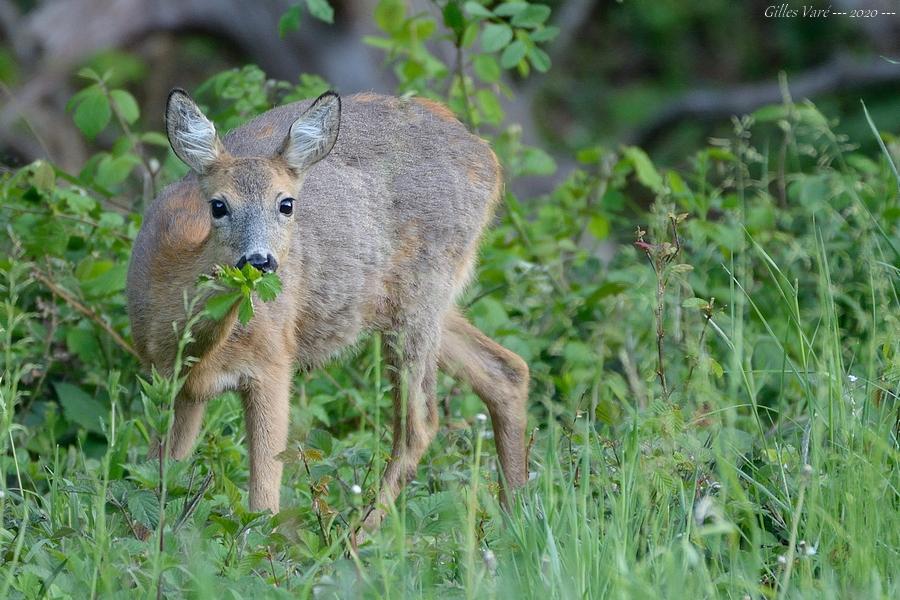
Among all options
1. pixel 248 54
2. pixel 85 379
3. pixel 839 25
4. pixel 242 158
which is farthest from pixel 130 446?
pixel 839 25

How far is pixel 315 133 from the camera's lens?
5645mm

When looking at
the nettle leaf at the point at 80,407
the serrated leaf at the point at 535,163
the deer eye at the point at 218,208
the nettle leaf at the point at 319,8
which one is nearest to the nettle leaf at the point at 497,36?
the nettle leaf at the point at 319,8

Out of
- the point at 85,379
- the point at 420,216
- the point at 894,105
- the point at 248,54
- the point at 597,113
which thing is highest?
the point at 420,216

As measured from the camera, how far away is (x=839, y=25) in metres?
15.8

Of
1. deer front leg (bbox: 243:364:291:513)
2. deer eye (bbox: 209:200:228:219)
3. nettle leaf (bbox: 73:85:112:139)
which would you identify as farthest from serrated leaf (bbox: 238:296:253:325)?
nettle leaf (bbox: 73:85:112:139)

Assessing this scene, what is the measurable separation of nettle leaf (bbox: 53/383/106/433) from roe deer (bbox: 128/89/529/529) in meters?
0.93

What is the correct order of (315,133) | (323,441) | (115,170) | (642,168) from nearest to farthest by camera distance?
(323,441)
(315,133)
(115,170)
(642,168)

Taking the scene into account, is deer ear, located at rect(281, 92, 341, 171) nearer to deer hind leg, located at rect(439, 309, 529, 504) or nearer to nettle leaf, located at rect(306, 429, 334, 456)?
nettle leaf, located at rect(306, 429, 334, 456)

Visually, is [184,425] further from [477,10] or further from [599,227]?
[599,227]

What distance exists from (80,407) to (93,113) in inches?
52.6

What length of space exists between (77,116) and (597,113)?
11.3 meters

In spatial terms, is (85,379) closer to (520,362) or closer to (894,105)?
(520,362)

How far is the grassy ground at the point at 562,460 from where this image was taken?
401 cm

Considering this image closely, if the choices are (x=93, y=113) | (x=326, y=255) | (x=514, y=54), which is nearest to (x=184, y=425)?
(x=326, y=255)
